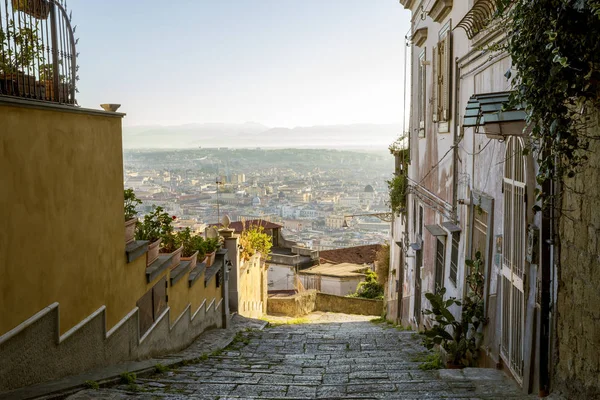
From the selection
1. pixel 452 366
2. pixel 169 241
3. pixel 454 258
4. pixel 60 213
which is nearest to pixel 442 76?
pixel 454 258

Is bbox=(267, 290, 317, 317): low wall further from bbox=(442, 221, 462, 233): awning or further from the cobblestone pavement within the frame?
bbox=(442, 221, 462, 233): awning

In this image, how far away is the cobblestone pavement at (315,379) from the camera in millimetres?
5637

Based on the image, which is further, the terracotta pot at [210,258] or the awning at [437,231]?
the terracotta pot at [210,258]

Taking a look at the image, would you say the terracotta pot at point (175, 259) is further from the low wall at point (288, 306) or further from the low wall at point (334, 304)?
the low wall at point (334, 304)

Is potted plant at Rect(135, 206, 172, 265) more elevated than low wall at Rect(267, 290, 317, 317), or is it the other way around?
potted plant at Rect(135, 206, 172, 265)

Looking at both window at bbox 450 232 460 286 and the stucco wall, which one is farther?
the stucco wall

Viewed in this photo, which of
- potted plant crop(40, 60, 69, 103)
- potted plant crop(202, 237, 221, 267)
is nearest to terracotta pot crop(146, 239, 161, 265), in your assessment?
potted plant crop(40, 60, 69, 103)

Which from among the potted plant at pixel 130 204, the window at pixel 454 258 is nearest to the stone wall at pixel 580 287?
the window at pixel 454 258

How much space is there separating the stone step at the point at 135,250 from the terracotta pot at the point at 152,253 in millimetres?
332

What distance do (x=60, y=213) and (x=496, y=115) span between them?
3.89 m

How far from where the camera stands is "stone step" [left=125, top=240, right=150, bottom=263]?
714 centimetres

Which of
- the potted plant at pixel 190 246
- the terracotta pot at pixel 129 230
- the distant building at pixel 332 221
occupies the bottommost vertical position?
the distant building at pixel 332 221

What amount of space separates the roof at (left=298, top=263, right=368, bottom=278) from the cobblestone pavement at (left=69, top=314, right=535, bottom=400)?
887 inches

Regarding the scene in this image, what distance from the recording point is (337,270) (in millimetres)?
34125
